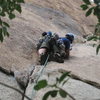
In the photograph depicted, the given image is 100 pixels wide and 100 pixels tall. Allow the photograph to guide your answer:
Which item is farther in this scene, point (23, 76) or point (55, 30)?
point (55, 30)

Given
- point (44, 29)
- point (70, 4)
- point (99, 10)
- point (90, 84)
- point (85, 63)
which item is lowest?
point (70, 4)

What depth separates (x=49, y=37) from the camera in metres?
9.91

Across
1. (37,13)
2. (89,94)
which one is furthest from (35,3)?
(89,94)

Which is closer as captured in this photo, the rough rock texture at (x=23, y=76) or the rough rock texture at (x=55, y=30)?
the rough rock texture at (x=23, y=76)

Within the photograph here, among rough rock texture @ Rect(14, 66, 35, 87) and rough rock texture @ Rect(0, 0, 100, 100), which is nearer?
rough rock texture @ Rect(14, 66, 35, 87)

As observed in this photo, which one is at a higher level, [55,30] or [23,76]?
[23,76]

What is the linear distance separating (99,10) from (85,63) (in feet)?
22.4

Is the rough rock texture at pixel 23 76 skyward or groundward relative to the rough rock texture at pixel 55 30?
skyward

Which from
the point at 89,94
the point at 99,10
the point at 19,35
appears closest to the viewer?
the point at 99,10

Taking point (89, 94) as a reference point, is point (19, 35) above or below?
below

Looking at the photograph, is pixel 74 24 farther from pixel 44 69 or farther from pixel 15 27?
pixel 44 69

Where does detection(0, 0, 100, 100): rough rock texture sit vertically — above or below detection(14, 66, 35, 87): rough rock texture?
below

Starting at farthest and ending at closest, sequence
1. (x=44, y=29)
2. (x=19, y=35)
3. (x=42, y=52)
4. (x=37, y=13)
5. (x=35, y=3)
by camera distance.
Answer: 1. (x=35, y=3)
2. (x=37, y=13)
3. (x=44, y=29)
4. (x=19, y=35)
5. (x=42, y=52)

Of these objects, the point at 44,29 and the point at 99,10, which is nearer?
the point at 99,10
